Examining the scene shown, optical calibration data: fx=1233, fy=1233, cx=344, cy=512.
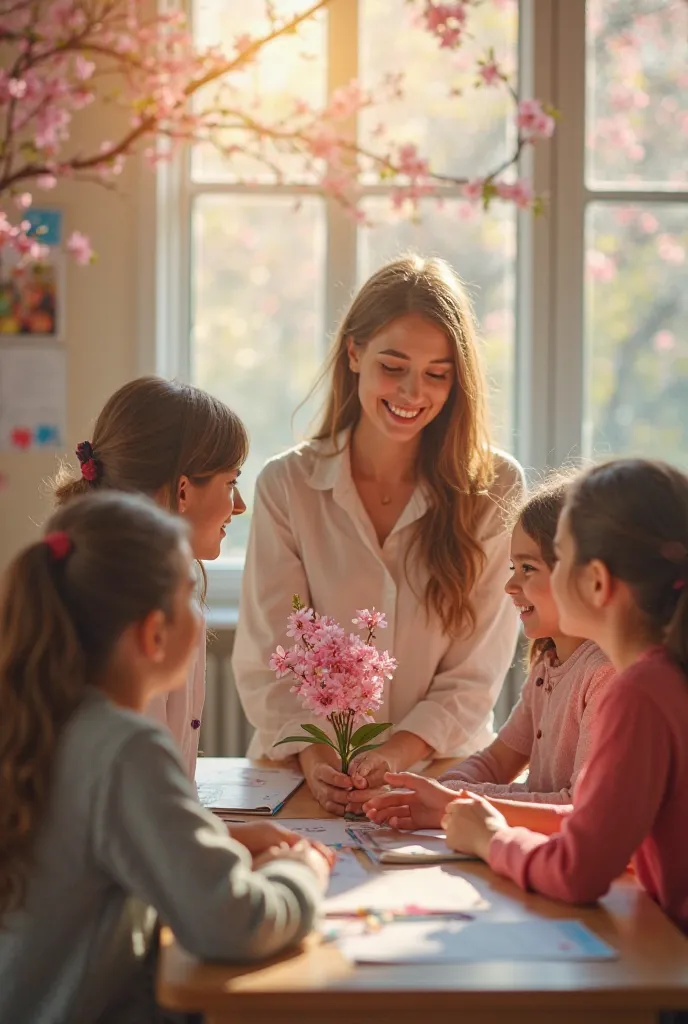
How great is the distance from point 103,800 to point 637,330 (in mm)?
3173

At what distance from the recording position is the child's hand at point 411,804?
1.86 meters

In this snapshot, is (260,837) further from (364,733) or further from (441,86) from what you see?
(441,86)

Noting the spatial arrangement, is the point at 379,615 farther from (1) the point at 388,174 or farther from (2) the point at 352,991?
(1) the point at 388,174

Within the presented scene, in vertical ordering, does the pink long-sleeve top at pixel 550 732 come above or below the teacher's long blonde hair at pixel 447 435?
below

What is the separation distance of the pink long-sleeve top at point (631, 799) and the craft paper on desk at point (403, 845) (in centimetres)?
19

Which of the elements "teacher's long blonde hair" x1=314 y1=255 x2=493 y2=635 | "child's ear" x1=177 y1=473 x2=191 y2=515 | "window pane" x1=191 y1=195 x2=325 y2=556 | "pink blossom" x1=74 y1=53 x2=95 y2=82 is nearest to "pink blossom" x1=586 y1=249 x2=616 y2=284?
"window pane" x1=191 y1=195 x2=325 y2=556

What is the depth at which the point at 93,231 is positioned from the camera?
3.76m

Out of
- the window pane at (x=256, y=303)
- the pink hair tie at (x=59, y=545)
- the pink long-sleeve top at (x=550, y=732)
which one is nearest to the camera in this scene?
the pink hair tie at (x=59, y=545)

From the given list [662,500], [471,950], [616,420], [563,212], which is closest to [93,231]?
[563,212]

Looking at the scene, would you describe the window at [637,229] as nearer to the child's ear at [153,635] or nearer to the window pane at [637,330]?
the window pane at [637,330]

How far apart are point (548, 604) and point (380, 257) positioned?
7.33 ft

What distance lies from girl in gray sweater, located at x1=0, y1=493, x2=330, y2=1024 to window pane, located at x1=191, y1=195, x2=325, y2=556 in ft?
8.63

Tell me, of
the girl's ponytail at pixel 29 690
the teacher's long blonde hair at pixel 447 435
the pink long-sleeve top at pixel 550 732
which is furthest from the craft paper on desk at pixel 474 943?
the teacher's long blonde hair at pixel 447 435

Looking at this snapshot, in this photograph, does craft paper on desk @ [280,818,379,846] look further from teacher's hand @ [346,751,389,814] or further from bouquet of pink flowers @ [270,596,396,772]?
bouquet of pink flowers @ [270,596,396,772]
